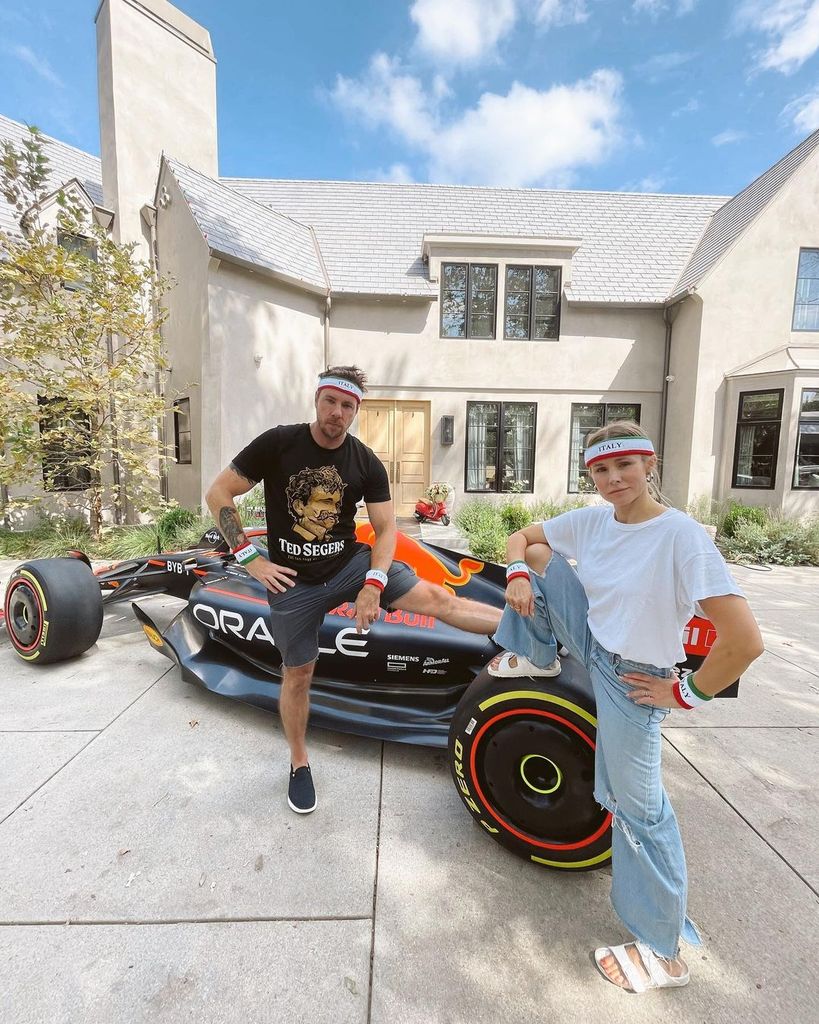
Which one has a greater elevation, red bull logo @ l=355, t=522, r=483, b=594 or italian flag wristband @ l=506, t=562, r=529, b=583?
italian flag wristband @ l=506, t=562, r=529, b=583

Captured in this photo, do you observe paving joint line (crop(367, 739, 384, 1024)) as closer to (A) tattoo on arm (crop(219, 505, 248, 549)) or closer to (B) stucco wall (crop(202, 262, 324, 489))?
(A) tattoo on arm (crop(219, 505, 248, 549))

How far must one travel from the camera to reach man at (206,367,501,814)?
2260 mm

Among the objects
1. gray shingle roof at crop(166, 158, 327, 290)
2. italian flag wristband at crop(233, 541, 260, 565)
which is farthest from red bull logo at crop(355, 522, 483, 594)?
gray shingle roof at crop(166, 158, 327, 290)

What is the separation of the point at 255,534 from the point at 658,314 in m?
11.4

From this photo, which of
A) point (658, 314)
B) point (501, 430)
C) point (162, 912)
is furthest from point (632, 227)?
point (162, 912)

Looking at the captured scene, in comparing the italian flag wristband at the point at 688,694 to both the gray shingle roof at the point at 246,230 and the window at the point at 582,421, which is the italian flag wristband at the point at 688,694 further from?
the window at the point at 582,421

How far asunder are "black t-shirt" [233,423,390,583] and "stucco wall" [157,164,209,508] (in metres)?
7.24

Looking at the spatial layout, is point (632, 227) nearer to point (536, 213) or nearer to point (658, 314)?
point (536, 213)

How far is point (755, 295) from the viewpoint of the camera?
10367 mm

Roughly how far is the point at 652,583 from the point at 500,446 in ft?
33.4

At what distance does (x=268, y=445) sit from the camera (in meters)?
2.26

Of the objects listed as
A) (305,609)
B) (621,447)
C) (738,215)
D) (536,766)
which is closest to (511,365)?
(738,215)

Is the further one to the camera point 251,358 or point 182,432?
point 182,432

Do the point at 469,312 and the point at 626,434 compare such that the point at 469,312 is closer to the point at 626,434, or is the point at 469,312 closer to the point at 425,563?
the point at 425,563
